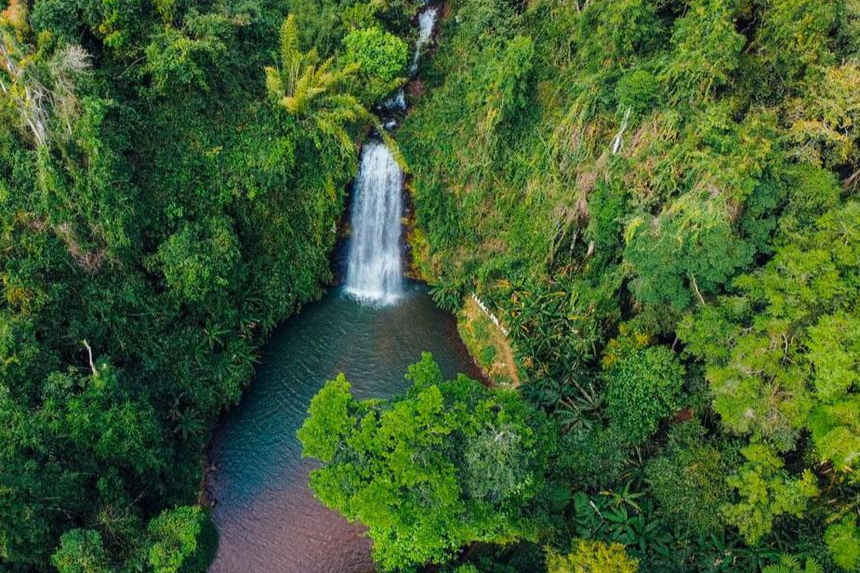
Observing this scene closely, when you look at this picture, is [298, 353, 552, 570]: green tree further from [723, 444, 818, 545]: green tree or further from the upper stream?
[723, 444, 818, 545]: green tree

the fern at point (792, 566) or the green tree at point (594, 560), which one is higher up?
the fern at point (792, 566)

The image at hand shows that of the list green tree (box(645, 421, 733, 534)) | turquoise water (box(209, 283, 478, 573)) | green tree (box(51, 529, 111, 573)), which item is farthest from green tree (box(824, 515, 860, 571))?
green tree (box(51, 529, 111, 573))

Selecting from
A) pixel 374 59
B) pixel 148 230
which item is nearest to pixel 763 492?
pixel 374 59

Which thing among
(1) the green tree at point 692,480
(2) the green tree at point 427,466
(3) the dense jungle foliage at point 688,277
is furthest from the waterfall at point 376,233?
(1) the green tree at point 692,480

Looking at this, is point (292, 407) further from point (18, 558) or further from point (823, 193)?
point (823, 193)

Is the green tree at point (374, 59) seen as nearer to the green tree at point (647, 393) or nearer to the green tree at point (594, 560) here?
the green tree at point (647, 393)

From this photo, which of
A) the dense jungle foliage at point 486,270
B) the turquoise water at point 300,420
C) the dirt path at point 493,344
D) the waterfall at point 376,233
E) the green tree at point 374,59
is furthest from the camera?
the waterfall at point 376,233

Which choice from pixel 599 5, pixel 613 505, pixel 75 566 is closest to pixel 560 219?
pixel 599 5
